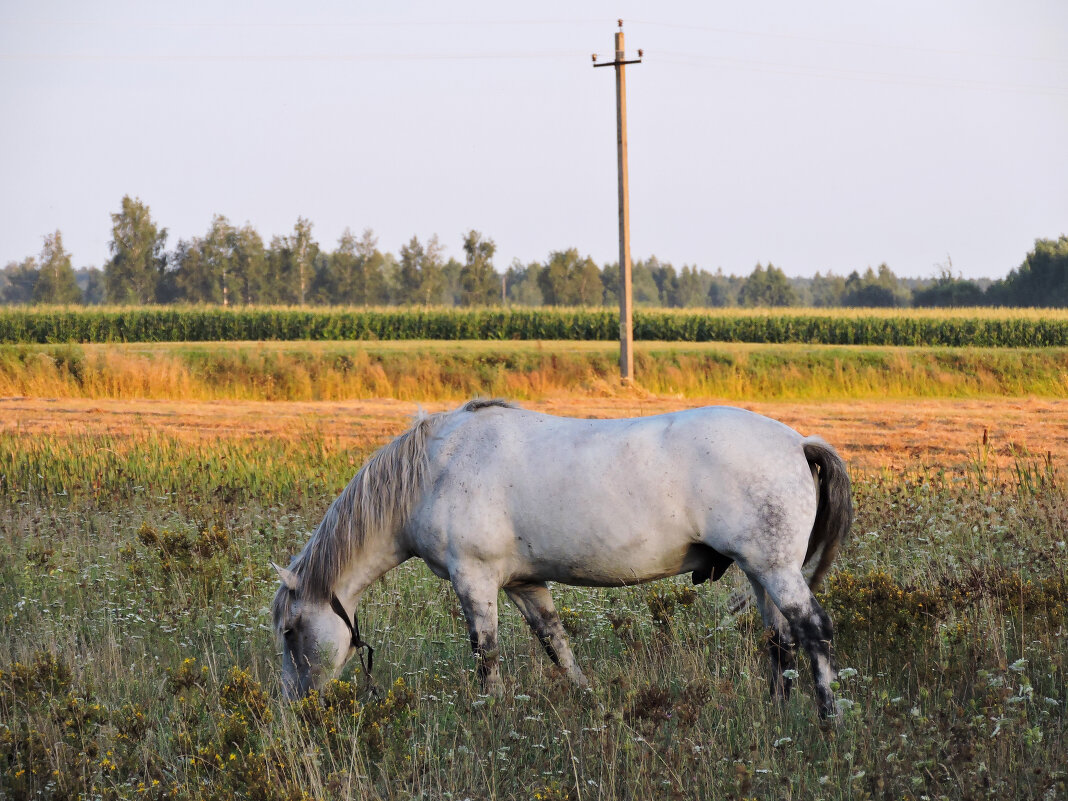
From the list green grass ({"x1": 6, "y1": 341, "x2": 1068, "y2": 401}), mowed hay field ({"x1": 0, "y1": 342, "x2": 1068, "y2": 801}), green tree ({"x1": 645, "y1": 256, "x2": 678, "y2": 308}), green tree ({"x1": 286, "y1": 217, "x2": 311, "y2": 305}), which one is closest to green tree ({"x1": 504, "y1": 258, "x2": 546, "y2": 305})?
green tree ({"x1": 645, "y1": 256, "x2": 678, "y2": 308})

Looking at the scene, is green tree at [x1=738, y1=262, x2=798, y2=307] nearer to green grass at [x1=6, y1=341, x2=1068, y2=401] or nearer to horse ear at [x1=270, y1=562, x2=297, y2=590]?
green grass at [x1=6, y1=341, x2=1068, y2=401]

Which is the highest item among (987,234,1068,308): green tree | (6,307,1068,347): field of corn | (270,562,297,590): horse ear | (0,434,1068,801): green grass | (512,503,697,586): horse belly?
(987,234,1068,308): green tree

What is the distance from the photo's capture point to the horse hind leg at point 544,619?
4.69 meters

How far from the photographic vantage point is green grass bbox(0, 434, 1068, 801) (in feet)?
11.1

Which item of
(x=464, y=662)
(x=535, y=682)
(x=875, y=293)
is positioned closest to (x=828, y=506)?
(x=535, y=682)

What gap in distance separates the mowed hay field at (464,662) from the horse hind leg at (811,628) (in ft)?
0.38

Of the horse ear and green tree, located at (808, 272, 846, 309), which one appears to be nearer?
the horse ear

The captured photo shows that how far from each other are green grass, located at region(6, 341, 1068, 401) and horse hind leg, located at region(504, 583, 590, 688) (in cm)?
1737

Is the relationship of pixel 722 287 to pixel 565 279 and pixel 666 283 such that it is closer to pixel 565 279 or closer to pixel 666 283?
pixel 666 283

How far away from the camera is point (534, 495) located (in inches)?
172

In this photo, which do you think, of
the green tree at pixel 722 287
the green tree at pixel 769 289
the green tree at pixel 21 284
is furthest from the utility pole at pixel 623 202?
the green tree at pixel 722 287

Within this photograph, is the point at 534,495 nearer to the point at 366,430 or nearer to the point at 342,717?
the point at 342,717

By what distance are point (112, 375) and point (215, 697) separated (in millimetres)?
20752

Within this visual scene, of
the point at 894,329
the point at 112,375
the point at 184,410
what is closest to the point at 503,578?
the point at 184,410
